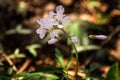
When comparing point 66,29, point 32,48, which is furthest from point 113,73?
point 66,29

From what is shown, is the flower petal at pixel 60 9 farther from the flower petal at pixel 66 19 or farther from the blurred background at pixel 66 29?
the blurred background at pixel 66 29

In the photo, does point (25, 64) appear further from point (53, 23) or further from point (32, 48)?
point (53, 23)

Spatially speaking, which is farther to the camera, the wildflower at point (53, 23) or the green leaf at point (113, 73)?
the green leaf at point (113, 73)

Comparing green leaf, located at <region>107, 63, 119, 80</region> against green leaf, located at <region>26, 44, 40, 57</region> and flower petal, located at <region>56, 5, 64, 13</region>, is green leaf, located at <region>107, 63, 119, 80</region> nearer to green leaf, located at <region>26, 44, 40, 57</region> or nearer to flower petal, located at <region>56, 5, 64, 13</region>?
flower petal, located at <region>56, 5, 64, 13</region>

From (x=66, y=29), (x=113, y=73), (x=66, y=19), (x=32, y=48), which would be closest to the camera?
→ (x=66, y=19)

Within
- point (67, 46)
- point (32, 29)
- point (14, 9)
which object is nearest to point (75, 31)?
point (67, 46)

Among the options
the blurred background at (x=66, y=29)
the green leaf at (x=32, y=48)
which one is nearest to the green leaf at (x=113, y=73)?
the blurred background at (x=66, y=29)

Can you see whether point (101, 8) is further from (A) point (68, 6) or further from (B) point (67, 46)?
(B) point (67, 46)

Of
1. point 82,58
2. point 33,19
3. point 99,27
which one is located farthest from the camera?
point 33,19
